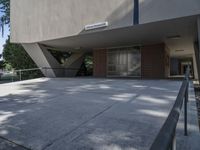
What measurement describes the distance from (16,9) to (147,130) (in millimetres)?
15211

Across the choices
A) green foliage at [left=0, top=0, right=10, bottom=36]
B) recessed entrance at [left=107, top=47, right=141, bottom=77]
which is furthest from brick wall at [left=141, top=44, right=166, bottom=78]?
green foliage at [left=0, top=0, right=10, bottom=36]

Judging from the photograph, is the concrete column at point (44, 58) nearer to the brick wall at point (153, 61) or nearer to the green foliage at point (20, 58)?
the green foliage at point (20, 58)

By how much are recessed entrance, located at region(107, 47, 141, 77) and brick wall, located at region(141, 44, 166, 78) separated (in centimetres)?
42

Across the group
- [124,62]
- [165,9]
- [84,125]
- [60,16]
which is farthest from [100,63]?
[84,125]

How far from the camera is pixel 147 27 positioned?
9.71m

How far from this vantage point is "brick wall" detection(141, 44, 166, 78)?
A: 1388cm

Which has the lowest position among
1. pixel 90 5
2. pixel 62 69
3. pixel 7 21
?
pixel 62 69

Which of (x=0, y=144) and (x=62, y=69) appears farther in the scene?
(x=62, y=69)

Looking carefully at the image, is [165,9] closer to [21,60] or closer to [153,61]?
[153,61]

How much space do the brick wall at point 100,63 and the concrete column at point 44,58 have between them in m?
3.40

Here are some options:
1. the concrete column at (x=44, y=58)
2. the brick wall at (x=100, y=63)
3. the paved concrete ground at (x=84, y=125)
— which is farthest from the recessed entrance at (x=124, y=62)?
the paved concrete ground at (x=84, y=125)

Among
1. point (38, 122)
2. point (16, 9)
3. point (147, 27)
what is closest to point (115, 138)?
point (38, 122)

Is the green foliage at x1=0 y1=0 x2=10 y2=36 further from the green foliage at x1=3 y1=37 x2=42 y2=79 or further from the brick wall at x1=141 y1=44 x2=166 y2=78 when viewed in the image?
the brick wall at x1=141 y1=44 x2=166 y2=78

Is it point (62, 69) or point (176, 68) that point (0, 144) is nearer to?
point (62, 69)
